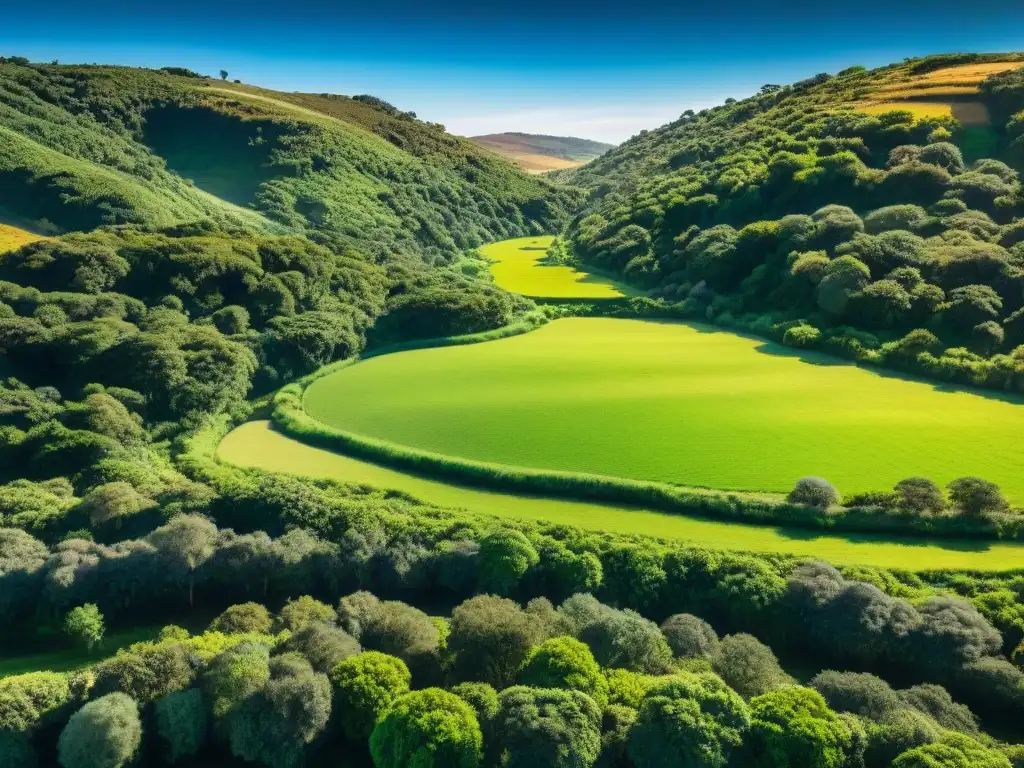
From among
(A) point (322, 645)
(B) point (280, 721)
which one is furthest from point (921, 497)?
(B) point (280, 721)

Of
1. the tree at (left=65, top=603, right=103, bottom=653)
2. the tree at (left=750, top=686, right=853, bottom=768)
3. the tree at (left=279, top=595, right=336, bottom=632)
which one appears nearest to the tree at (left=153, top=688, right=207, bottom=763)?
the tree at (left=279, top=595, right=336, bottom=632)

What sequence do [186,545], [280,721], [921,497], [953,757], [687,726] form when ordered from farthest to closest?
1. [921,497]
2. [186,545]
3. [280,721]
4. [687,726]
5. [953,757]

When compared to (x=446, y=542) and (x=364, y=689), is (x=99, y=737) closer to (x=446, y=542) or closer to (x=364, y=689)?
(x=364, y=689)

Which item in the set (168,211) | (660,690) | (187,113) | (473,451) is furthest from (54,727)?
(187,113)

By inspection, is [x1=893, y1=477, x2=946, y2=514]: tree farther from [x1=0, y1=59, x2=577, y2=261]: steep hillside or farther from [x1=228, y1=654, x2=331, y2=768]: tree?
[x1=0, y1=59, x2=577, y2=261]: steep hillside

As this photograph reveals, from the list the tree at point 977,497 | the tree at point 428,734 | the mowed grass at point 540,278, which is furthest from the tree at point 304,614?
the mowed grass at point 540,278

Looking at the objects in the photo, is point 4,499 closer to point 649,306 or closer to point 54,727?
point 54,727
